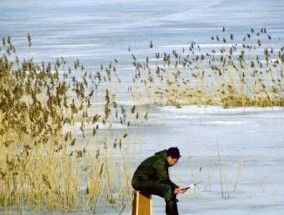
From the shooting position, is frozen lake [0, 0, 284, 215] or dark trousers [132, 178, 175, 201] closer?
dark trousers [132, 178, 175, 201]

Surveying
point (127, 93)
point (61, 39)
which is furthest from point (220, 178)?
point (61, 39)

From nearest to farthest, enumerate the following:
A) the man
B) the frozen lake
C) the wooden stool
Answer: the wooden stool < the man < the frozen lake

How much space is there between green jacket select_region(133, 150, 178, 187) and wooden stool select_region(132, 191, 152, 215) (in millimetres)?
111

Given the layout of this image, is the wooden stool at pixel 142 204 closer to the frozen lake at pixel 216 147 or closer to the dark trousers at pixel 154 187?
the dark trousers at pixel 154 187

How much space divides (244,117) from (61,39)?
65.1 ft

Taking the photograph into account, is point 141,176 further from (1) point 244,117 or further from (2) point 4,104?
(1) point 244,117

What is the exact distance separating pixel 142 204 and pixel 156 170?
24 cm

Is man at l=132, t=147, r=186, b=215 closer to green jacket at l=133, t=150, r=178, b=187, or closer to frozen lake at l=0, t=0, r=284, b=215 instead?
green jacket at l=133, t=150, r=178, b=187

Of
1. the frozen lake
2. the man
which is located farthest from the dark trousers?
the frozen lake

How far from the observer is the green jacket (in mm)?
5762

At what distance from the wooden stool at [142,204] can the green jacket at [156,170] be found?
11 centimetres

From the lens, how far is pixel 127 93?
1598 cm

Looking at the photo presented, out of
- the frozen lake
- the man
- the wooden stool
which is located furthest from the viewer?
the frozen lake

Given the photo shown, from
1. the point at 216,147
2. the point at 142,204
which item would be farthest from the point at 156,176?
the point at 216,147
